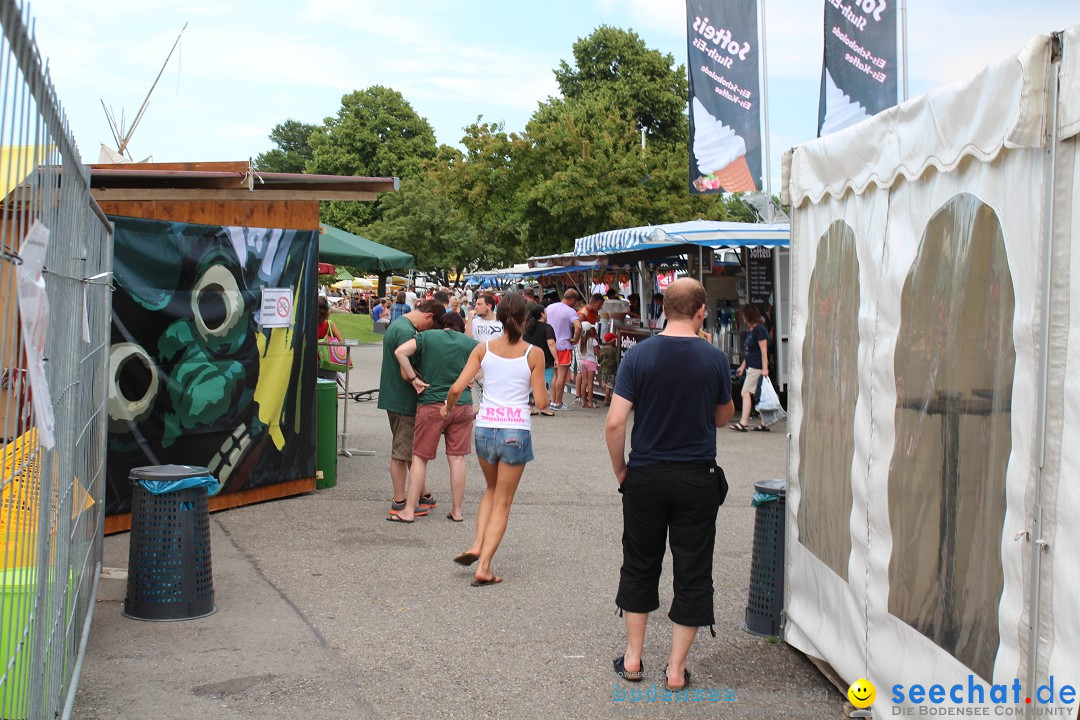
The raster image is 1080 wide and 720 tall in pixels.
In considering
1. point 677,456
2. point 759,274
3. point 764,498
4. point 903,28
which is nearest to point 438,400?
point 764,498

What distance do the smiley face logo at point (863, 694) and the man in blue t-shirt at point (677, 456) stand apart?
0.68 metres

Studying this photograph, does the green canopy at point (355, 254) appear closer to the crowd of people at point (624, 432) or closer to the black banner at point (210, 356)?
the crowd of people at point (624, 432)

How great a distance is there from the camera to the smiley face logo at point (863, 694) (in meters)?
4.44

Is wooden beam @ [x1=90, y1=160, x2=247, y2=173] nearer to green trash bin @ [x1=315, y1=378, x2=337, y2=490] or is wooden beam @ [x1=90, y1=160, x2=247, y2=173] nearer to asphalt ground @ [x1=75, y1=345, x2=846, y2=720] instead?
green trash bin @ [x1=315, y1=378, x2=337, y2=490]

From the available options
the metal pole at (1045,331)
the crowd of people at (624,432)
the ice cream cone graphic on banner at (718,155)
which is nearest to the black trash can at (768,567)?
the crowd of people at (624,432)

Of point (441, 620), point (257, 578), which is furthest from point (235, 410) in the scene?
point (441, 620)

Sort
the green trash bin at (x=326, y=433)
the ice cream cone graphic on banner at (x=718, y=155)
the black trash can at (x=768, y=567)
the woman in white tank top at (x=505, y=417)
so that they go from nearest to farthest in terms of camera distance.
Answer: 1. the black trash can at (x=768, y=567)
2. the woman in white tank top at (x=505, y=417)
3. the green trash bin at (x=326, y=433)
4. the ice cream cone graphic on banner at (x=718, y=155)

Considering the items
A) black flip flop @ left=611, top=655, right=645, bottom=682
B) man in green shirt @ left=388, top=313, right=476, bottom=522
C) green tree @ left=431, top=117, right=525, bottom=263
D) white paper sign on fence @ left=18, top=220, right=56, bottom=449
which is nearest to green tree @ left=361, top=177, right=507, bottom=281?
green tree @ left=431, top=117, right=525, bottom=263

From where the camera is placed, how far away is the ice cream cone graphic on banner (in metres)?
16.8

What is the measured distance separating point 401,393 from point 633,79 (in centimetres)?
4264

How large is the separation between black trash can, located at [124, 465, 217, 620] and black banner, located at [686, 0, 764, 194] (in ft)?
39.8

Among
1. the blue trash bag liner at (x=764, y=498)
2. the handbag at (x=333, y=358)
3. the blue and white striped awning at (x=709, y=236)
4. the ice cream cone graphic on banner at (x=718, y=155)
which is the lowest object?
the blue trash bag liner at (x=764, y=498)

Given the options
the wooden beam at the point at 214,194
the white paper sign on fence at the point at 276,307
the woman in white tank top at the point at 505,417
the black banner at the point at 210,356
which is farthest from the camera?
the white paper sign on fence at the point at 276,307

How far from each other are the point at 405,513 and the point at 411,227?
46129 mm
